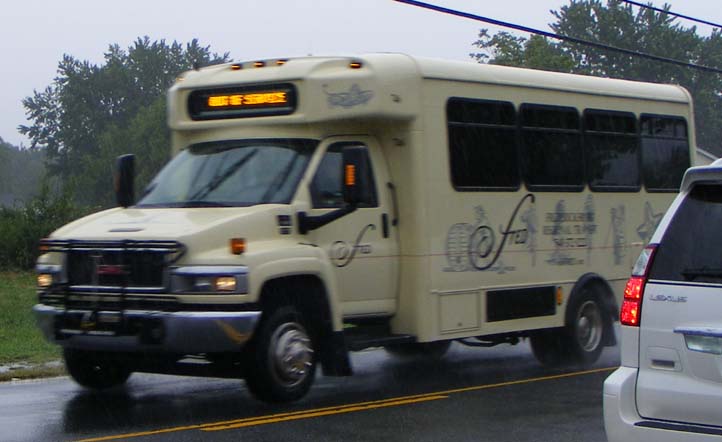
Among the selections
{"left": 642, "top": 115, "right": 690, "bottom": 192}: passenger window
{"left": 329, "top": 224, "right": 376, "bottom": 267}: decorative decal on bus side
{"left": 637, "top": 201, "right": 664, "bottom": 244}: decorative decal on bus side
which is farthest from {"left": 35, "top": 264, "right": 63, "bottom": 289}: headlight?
{"left": 642, "top": 115, "right": 690, "bottom": 192}: passenger window

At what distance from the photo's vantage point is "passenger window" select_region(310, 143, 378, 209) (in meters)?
11.0

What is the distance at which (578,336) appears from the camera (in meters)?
13.7

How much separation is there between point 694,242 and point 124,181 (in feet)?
23.4

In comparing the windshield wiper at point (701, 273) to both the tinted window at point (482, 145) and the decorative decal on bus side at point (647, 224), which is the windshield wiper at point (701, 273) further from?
the decorative decal on bus side at point (647, 224)

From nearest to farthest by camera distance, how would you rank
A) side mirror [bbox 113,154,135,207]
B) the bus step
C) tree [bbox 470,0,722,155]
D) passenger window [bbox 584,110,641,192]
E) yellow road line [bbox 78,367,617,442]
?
yellow road line [bbox 78,367,617,442], the bus step, side mirror [bbox 113,154,135,207], passenger window [bbox 584,110,641,192], tree [bbox 470,0,722,155]

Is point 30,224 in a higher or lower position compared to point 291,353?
higher

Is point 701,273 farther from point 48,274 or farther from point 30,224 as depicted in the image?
point 30,224

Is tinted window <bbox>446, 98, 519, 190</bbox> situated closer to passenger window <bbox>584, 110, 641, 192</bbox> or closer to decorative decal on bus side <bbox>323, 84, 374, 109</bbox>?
decorative decal on bus side <bbox>323, 84, 374, 109</bbox>

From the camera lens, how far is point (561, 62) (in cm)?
4809

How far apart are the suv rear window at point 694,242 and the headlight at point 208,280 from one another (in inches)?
175

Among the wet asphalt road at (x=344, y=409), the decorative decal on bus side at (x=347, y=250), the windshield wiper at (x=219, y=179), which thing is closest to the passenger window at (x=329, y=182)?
the decorative decal on bus side at (x=347, y=250)

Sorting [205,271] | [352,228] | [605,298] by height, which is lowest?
[605,298]

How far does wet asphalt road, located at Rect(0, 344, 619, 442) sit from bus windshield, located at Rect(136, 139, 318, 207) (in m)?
1.77

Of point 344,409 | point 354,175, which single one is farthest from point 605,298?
point 344,409
